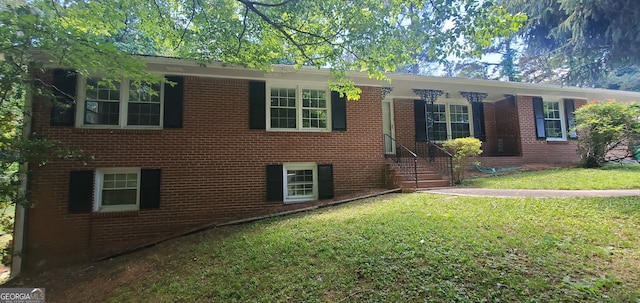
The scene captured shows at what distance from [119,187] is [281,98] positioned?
474cm

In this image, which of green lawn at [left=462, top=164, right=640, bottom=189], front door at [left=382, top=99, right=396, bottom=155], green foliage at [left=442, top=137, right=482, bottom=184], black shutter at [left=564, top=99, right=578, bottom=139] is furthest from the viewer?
black shutter at [left=564, top=99, right=578, bottom=139]

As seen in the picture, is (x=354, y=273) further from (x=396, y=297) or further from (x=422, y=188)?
(x=422, y=188)

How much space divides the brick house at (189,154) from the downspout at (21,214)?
3cm

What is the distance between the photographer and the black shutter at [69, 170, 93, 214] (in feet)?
21.7

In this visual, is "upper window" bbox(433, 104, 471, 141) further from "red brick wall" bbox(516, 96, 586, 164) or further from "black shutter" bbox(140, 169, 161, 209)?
"black shutter" bbox(140, 169, 161, 209)

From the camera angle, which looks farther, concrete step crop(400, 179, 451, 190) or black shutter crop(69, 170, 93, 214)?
concrete step crop(400, 179, 451, 190)

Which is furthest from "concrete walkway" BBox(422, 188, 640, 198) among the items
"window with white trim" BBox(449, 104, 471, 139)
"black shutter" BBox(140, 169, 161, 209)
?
"black shutter" BBox(140, 169, 161, 209)

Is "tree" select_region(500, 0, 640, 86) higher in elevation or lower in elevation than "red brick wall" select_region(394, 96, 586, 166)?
higher

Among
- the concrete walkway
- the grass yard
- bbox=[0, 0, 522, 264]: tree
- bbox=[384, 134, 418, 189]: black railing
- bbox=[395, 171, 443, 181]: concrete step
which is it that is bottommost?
the grass yard

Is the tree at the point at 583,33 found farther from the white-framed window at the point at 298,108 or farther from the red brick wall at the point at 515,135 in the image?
the white-framed window at the point at 298,108

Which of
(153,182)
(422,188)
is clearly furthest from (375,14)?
(153,182)

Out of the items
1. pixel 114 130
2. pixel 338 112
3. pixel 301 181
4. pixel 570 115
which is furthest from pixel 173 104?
pixel 570 115

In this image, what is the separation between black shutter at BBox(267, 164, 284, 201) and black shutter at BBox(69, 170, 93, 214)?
4.15 meters

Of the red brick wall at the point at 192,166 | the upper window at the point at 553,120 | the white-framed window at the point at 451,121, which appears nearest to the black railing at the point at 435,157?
the white-framed window at the point at 451,121
